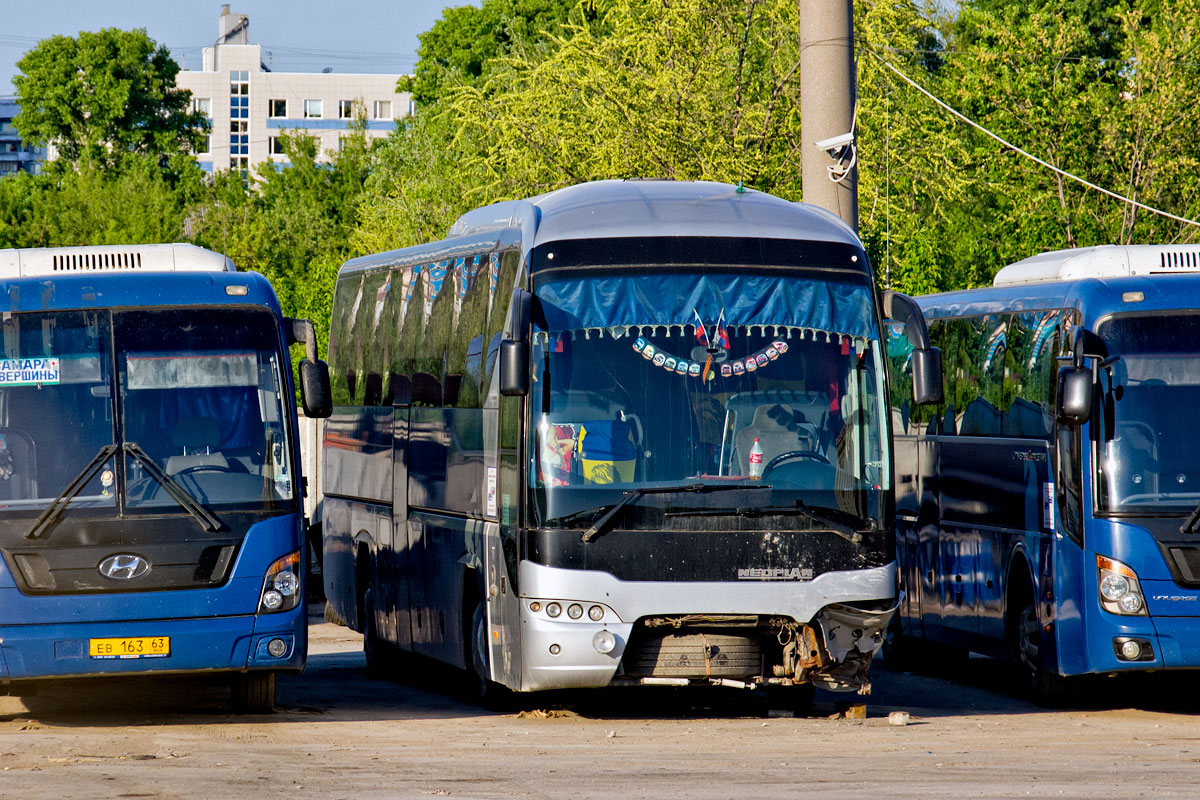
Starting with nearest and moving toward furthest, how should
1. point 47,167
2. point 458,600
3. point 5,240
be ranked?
point 458,600
point 5,240
point 47,167

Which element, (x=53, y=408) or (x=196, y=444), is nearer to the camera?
(x=53, y=408)

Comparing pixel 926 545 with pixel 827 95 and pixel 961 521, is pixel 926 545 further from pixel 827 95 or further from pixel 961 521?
pixel 827 95

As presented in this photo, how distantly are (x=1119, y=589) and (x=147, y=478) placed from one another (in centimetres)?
662

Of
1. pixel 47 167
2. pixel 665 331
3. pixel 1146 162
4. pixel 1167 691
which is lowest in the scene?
pixel 1167 691

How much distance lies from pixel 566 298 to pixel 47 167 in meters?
70.7

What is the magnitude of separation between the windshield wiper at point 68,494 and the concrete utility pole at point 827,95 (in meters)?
8.62

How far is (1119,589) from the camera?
13.3 meters

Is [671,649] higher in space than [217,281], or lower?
lower

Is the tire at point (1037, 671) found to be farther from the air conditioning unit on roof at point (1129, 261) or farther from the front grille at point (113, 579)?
the front grille at point (113, 579)

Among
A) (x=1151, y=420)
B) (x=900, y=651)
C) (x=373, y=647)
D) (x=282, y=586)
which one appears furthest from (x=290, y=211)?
(x=1151, y=420)

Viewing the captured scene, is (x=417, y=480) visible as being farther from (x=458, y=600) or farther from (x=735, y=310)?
(x=735, y=310)

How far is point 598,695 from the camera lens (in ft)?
49.1

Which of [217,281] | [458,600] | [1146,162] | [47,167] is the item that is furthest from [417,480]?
[47,167]

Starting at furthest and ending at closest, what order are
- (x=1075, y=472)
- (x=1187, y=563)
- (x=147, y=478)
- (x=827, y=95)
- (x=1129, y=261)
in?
(x=827, y=95), (x=1129, y=261), (x=1075, y=472), (x=1187, y=563), (x=147, y=478)
